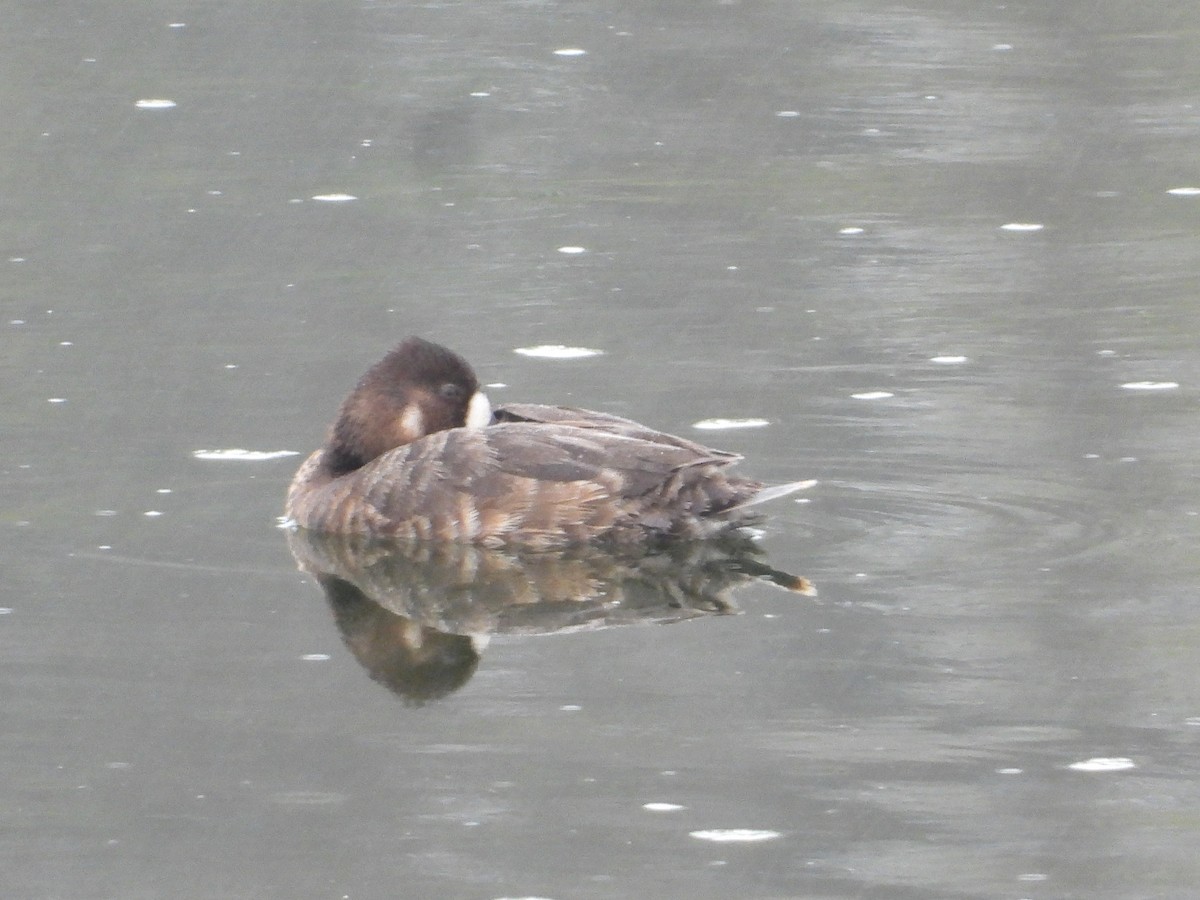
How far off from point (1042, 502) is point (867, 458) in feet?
2.52

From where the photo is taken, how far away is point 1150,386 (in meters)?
9.05

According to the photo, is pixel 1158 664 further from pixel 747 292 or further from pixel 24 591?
pixel 747 292

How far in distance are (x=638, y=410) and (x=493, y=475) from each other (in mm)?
1434

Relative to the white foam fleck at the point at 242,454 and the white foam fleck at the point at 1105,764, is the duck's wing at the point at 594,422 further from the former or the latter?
the white foam fleck at the point at 1105,764

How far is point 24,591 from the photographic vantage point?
7.19m

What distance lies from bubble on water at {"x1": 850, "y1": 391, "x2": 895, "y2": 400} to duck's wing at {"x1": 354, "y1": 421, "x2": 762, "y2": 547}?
1.53 meters

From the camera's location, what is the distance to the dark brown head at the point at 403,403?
8.16m

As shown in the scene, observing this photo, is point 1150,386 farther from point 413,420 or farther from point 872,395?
point 413,420

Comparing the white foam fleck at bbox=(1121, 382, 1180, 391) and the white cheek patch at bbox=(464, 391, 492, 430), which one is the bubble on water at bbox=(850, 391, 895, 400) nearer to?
the white foam fleck at bbox=(1121, 382, 1180, 391)

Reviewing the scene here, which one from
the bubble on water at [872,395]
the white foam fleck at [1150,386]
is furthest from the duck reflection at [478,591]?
the white foam fleck at [1150,386]

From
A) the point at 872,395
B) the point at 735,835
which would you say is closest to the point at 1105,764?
the point at 735,835

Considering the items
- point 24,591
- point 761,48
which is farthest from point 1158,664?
point 761,48

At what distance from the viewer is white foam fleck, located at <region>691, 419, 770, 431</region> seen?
871cm

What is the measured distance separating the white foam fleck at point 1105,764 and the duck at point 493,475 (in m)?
2.01
